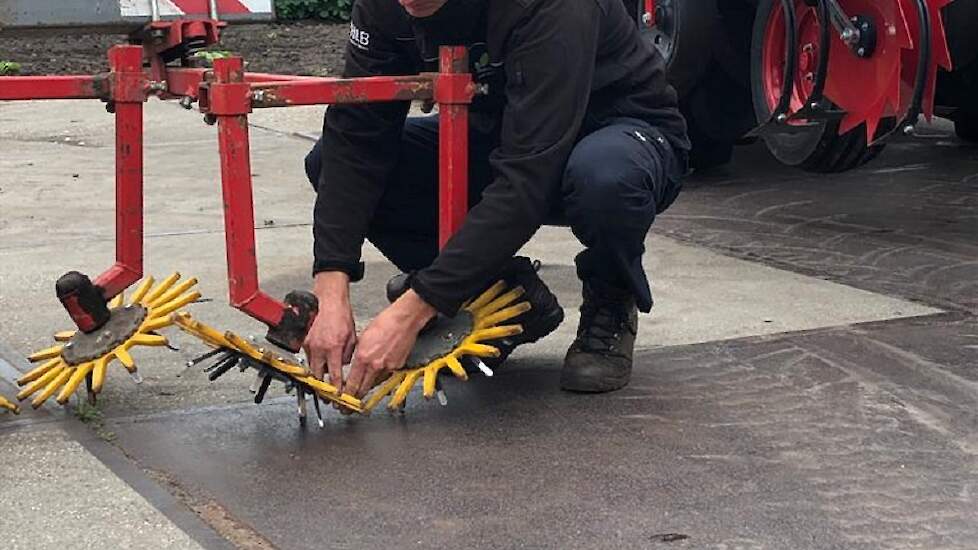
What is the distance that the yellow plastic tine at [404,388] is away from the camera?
3.04 metres

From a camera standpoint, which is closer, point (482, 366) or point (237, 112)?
point (237, 112)

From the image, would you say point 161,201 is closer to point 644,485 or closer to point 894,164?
point 894,164

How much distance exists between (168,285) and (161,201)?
281cm

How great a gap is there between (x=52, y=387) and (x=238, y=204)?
57 cm

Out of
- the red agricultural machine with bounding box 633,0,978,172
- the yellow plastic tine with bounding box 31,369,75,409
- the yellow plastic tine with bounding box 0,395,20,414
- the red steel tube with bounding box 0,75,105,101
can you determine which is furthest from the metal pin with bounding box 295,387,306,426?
the red agricultural machine with bounding box 633,0,978,172

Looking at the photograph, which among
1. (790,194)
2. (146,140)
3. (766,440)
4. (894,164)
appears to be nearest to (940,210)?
(790,194)

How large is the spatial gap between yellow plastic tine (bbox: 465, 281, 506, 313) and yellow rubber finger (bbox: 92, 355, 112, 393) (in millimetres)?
751

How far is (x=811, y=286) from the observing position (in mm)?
4414

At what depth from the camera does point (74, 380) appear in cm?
318

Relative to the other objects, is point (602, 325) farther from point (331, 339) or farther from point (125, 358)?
point (125, 358)

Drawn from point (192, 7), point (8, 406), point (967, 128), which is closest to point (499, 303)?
point (8, 406)

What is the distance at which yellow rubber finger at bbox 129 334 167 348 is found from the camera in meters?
3.17

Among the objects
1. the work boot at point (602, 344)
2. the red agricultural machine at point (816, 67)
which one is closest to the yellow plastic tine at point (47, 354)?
the work boot at point (602, 344)

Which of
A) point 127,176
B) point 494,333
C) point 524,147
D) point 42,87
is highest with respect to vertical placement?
point 42,87
